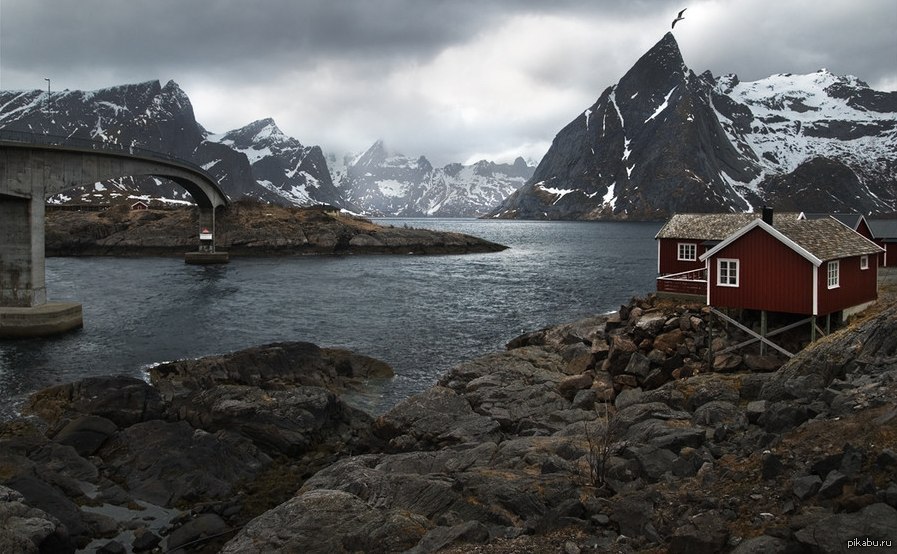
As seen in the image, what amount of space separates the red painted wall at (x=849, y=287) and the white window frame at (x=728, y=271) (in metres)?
3.41

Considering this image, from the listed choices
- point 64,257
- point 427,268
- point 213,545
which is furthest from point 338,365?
Answer: point 64,257

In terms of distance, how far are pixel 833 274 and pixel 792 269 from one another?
2.07 m

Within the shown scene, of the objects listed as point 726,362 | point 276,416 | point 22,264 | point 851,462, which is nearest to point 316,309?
point 22,264

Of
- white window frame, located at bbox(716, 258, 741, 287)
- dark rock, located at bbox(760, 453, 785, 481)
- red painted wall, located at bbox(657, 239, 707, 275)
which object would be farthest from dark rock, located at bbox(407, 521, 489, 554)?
red painted wall, located at bbox(657, 239, 707, 275)

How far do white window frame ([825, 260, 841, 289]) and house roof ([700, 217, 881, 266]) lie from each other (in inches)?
17.1

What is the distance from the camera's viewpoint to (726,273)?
28922 millimetres

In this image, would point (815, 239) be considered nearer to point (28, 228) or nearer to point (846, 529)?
point (846, 529)

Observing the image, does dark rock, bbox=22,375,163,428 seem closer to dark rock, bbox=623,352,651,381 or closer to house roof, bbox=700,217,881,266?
dark rock, bbox=623,352,651,381

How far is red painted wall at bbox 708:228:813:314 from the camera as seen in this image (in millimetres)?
26703

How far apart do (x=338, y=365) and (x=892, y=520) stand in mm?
26606

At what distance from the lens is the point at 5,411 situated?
2541 cm

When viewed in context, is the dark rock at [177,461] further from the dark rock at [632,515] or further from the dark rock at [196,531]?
the dark rock at [632,515]

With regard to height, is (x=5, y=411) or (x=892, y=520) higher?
(x=892, y=520)

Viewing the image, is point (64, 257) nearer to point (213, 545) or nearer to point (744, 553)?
point (213, 545)
